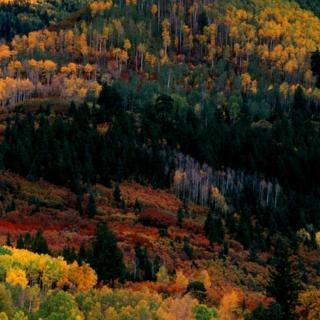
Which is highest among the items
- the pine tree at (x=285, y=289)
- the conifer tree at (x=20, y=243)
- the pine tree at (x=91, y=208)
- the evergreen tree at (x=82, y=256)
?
the pine tree at (x=285, y=289)

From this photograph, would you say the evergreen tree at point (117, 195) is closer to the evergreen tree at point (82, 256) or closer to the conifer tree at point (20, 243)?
the conifer tree at point (20, 243)

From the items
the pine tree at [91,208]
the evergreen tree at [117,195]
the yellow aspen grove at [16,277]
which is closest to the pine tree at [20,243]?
the yellow aspen grove at [16,277]

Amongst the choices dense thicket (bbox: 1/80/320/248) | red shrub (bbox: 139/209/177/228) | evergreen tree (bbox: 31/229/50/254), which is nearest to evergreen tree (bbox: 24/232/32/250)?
evergreen tree (bbox: 31/229/50/254)

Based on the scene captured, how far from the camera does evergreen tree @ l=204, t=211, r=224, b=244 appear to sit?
122m

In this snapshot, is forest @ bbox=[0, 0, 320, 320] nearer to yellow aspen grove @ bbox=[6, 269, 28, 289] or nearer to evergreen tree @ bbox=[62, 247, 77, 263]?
yellow aspen grove @ bbox=[6, 269, 28, 289]

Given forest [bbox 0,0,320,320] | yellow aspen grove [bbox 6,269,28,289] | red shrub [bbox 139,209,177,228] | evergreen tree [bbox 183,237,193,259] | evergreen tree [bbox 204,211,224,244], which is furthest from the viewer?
red shrub [bbox 139,209,177,228]

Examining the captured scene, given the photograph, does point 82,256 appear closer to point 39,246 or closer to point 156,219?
point 39,246

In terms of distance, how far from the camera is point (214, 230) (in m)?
123

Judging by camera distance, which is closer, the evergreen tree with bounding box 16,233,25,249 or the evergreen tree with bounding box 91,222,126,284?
the evergreen tree with bounding box 91,222,126,284

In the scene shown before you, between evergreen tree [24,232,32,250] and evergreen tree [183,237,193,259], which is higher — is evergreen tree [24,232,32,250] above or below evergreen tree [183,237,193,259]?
above

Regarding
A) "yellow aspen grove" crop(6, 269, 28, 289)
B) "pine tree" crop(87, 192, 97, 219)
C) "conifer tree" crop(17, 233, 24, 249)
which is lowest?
"pine tree" crop(87, 192, 97, 219)

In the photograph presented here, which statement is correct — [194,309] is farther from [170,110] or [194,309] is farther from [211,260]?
[170,110]

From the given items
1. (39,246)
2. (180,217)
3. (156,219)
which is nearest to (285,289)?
(39,246)

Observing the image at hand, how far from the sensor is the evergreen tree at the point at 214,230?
122m
